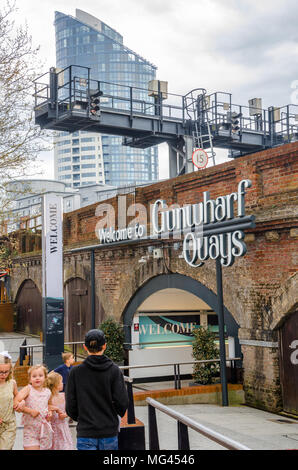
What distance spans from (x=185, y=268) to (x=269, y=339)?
3.16 metres

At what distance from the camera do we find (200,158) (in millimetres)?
21391

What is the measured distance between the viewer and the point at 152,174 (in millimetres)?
187750

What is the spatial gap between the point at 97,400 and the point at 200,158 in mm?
17670

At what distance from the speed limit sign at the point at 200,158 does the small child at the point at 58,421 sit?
15720 mm

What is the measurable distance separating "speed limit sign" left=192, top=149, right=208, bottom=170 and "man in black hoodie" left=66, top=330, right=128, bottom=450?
16.8 metres

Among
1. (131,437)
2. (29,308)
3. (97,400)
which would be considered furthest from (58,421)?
(29,308)

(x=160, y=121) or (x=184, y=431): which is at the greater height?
(x=160, y=121)

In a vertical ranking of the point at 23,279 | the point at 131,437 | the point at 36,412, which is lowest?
the point at 131,437

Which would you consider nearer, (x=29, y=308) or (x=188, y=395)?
(x=188, y=395)

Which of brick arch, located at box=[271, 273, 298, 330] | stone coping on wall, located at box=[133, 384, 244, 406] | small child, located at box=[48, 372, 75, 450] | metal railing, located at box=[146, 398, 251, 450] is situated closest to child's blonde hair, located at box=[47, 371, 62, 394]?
small child, located at box=[48, 372, 75, 450]

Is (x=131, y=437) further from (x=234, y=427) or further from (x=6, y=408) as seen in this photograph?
(x=234, y=427)

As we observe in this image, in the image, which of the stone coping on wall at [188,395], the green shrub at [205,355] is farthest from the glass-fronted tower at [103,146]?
the stone coping on wall at [188,395]

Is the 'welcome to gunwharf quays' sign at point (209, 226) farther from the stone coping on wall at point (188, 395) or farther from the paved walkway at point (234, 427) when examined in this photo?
the paved walkway at point (234, 427)

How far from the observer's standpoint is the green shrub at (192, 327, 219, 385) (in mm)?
12367
